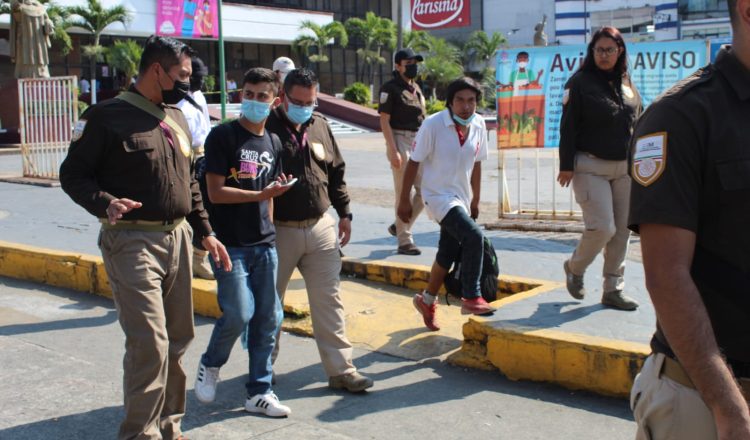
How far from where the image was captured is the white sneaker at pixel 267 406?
455cm

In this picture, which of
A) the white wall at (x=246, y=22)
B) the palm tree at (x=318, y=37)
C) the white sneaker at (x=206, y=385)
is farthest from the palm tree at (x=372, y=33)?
the white sneaker at (x=206, y=385)

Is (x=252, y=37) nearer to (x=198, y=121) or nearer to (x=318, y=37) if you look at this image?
(x=318, y=37)

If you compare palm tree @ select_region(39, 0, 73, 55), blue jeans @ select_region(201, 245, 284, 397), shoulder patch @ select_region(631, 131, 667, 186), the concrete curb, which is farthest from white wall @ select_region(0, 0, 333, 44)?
shoulder patch @ select_region(631, 131, 667, 186)

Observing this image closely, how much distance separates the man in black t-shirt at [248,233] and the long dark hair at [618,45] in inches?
91.6

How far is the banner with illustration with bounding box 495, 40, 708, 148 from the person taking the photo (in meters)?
9.23

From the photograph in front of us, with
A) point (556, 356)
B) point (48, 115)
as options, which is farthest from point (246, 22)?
point (556, 356)

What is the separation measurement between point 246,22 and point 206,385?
42094 mm

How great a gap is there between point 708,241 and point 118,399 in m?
3.66

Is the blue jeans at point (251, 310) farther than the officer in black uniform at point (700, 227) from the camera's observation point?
Yes

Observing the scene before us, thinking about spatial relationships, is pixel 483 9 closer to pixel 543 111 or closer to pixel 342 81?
pixel 342 81

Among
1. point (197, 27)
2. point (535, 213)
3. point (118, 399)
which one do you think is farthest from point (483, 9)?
point (118, 399)

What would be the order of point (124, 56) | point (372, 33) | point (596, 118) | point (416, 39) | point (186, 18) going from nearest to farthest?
point (596, 118)
point (124, 56)
point (186, 18)
point (372, 33)
point (416, 39)

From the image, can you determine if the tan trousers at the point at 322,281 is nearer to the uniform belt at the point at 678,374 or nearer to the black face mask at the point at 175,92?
the black face mask at the point at 175,92

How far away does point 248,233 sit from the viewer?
4621mm
